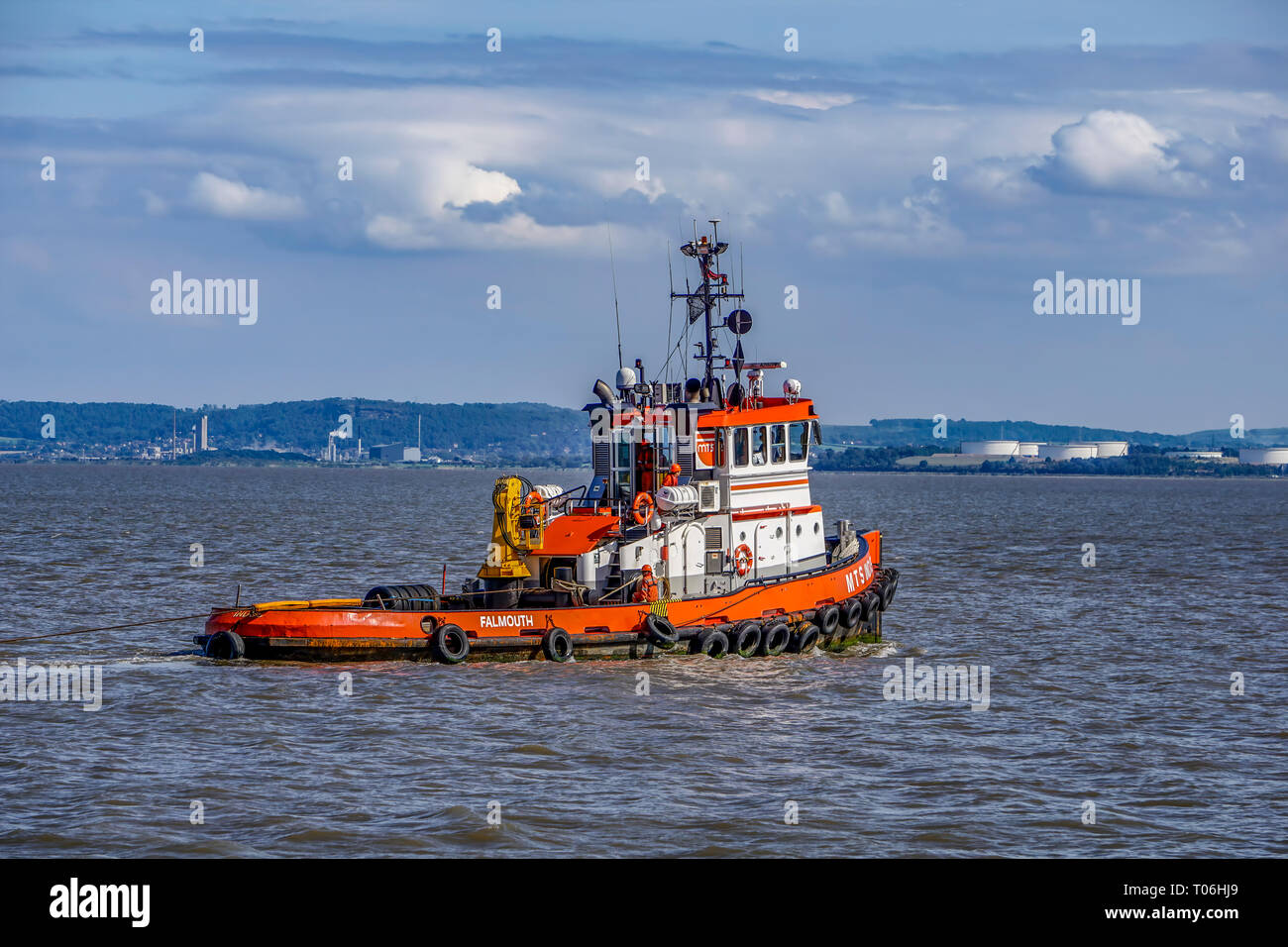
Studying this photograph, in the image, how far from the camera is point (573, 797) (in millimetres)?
16094

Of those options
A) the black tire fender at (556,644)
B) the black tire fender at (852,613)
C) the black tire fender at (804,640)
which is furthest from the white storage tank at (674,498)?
the black tire fender at (852,613)

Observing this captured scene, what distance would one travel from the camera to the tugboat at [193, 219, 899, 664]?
23422mm

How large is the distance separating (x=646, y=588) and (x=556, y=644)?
77.9 inches

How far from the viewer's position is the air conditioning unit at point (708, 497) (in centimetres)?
2622

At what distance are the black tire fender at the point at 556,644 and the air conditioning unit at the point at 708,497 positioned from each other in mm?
4021

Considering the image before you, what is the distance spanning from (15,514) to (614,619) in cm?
6492

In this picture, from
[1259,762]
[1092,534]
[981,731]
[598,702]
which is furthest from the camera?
[1092,534]

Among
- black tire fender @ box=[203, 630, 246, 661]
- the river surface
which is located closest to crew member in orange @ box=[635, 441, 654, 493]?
the river surface

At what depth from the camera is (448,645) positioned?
2341 cm

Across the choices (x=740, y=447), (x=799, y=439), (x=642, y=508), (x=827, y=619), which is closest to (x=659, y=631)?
(x=642, y=508)

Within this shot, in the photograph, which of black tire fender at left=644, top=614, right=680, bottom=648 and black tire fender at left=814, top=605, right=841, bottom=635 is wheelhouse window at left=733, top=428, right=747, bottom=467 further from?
black tire fender at left=644, top=614, right=680, bottom=648

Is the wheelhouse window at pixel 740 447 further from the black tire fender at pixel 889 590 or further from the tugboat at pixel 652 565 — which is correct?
the black tire fender at pixel 889 590

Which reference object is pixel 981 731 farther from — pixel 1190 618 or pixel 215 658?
pixel 1190 618

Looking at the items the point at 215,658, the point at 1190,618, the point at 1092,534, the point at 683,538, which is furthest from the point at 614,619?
the point at 1092,534
